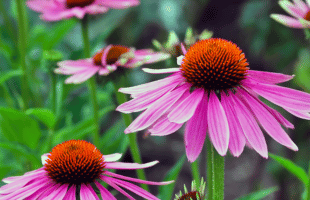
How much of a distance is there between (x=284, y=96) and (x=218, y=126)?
0.10 m

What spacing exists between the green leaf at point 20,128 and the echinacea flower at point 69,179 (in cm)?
34

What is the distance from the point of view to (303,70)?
61.2 inches

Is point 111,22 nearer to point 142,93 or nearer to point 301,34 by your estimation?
point 301,34

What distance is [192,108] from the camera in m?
0.42

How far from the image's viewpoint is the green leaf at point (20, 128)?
817mm

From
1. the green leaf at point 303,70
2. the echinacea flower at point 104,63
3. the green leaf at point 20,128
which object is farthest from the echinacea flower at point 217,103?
the green leaf at point 303,70

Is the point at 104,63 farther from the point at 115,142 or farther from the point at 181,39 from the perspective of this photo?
the point at 181,39

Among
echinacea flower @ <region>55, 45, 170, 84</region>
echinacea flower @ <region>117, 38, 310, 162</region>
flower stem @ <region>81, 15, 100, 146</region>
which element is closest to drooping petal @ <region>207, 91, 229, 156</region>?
echinacea flower @ <region>117, 38, 310, 162</region>

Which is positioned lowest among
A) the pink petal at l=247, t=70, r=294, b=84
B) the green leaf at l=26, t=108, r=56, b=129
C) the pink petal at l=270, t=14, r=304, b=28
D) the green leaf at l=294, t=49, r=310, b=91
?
the green leaf at l=294, t=49, r=310, b=91

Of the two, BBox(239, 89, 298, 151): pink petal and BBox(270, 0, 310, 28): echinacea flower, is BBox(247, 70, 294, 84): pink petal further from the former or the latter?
BBox(270, 0, 310, 28): echinacea flower

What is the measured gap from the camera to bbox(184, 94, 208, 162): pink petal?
0.41m

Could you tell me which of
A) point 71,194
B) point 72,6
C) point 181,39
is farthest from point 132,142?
point 181,39

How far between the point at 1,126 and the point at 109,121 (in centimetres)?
62

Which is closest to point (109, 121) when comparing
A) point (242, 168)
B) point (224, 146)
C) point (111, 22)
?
point (111, 22)
